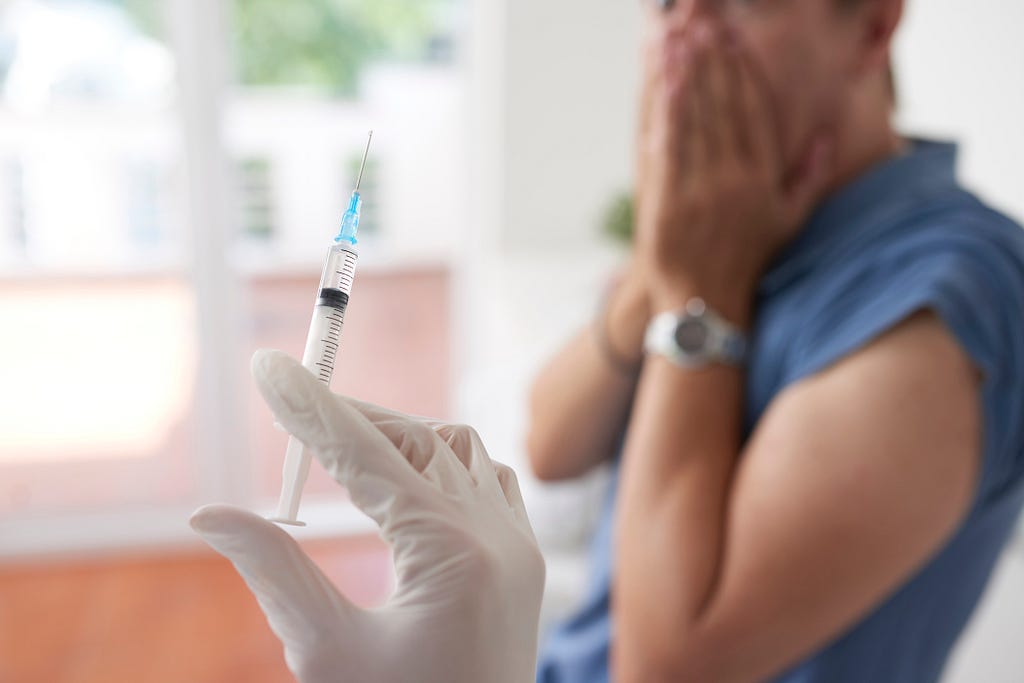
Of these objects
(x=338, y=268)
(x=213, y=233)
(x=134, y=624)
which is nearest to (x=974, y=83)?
(x=338, y=268)

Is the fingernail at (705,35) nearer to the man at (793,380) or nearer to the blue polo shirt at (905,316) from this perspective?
the man at (793,380)

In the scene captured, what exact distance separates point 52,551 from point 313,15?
4.43 ft

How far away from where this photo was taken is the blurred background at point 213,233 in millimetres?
1797

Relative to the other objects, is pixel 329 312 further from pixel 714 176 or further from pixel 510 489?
pixel 714 176

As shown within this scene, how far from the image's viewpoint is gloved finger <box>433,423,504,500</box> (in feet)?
0.96

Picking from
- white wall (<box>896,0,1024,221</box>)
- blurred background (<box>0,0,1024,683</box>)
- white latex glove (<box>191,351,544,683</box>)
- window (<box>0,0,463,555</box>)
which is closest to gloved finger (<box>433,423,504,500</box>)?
white latex glove (<box>191,351,544,683</box>)

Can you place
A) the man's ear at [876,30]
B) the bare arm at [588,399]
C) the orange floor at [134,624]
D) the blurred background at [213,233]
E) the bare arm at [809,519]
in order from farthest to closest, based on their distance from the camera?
1. the blurred background at [213,233]
2. the orange floor at [134,624]
3. the bare arm at [588,399]
4. the man's ear at [876,30]
5. the bare arm at [809,519]

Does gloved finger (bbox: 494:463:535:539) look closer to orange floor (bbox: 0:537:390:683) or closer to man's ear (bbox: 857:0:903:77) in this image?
man's ear (bbox: 857:0:903:77)

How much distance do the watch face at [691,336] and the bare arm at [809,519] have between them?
8 cm

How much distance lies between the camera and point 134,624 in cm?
183

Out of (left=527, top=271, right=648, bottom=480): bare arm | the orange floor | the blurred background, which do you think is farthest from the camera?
the blurred background

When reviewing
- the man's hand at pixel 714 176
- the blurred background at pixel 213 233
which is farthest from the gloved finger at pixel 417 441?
the blurred background at pixel 213 233

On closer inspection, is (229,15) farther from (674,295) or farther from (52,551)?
(674,295)

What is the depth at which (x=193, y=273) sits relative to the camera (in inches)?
76.5
